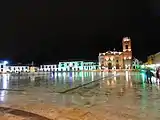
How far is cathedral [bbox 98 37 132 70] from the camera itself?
11919 centimetres

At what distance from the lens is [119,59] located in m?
123

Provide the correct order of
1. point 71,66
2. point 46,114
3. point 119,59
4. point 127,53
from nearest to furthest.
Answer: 1. point 46,114
2. point 127,53
3. point 119,59
4. point 71,66

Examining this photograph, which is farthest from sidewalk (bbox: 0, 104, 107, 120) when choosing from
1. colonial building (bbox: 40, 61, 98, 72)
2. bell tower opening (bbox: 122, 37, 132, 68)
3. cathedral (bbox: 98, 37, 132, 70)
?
colonial building (bbox: 40, 61, 98, 72)

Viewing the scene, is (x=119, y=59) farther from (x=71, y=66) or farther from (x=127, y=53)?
(x=71, y=66)

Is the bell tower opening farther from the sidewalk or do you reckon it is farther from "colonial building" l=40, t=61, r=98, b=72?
the sidewalk

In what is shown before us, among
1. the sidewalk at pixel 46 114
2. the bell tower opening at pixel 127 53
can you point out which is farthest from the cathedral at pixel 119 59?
the sidewalk at pixel 46 114

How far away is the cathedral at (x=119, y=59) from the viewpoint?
391ft

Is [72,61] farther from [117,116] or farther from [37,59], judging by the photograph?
[117,116]

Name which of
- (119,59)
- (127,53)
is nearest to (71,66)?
(119,59)

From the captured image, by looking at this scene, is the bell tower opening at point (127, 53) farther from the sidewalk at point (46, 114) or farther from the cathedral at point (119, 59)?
the sidewalk at point (46, 114)

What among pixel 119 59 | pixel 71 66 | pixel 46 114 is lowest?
pixel 46 114

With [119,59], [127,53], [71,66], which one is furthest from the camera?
[71,66]

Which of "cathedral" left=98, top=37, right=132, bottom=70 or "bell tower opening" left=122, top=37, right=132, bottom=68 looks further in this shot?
"cathedral" left=98, top=37, right=132, bottom=70

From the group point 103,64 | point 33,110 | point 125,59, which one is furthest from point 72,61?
point 33,110
